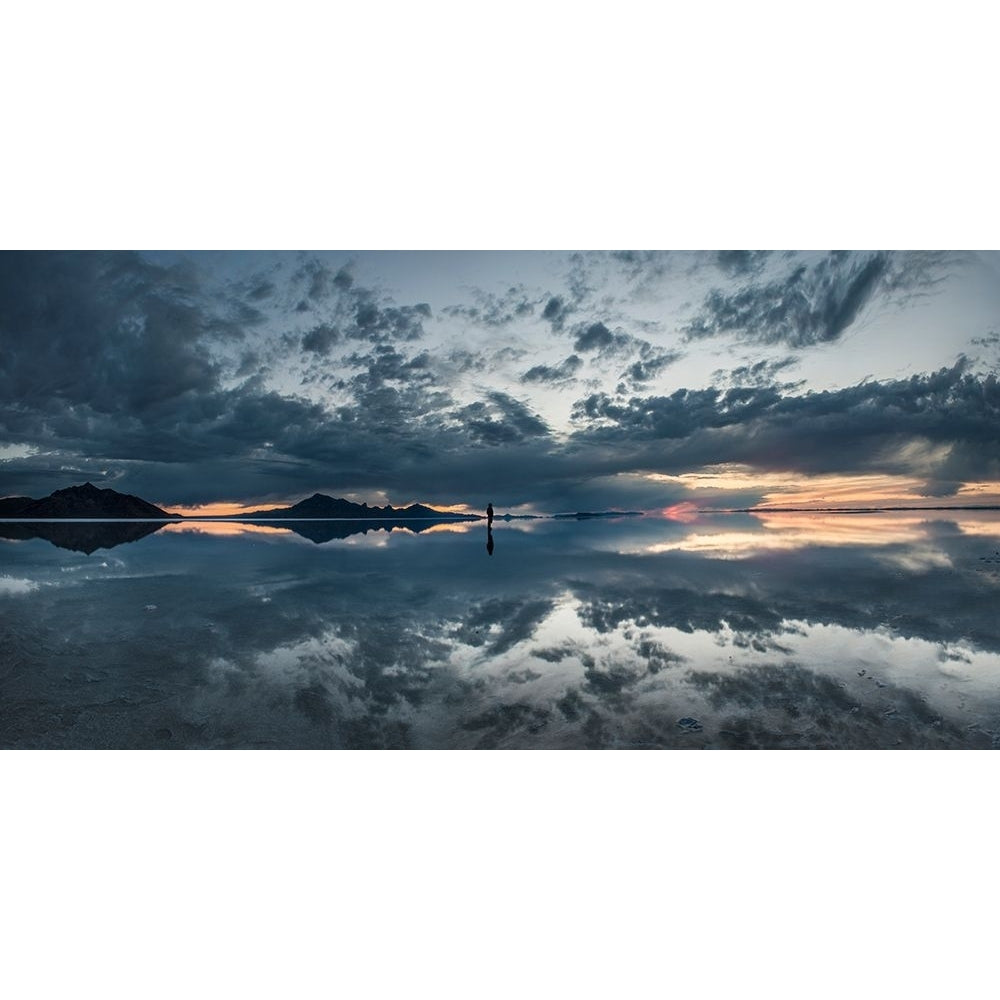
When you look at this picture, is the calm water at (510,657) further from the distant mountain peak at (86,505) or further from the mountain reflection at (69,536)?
the mountain reflection at (69,536)

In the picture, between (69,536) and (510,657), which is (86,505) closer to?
(69,536)

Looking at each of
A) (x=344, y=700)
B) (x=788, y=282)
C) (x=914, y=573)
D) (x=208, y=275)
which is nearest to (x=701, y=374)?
(x=788, y=282)

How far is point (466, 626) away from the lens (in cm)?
498

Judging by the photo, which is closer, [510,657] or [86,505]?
[510,657]

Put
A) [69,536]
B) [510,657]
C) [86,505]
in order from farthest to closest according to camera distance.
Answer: [69,536] → [86,505] → [510,657]

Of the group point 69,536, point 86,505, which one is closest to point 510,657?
point 86,505

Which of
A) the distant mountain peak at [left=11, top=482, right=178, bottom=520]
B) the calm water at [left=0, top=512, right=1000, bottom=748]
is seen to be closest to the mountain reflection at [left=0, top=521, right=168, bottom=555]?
the distant mountain peak at [left=11, top=482, right=178, bottom=520]

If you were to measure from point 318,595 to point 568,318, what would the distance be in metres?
4.61

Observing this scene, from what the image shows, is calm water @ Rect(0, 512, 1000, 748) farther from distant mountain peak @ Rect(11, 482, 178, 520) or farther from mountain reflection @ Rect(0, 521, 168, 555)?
mountain reflection @ Rect(0, 521, 168, 555)

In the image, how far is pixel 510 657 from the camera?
418 cm

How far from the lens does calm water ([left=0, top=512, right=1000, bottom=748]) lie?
324 cm

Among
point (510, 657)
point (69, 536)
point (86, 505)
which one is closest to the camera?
point (510, 657)

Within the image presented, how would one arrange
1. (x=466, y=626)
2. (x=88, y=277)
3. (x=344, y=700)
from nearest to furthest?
(x=344, y=700) → (x=466, y=626) → (x=88, y=277)

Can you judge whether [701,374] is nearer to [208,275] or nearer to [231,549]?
[208,275]
